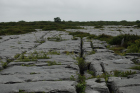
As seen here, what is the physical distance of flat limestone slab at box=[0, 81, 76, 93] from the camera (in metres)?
2.71

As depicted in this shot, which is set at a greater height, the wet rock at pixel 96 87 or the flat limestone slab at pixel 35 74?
the flat limestone slab at pixel 35 74

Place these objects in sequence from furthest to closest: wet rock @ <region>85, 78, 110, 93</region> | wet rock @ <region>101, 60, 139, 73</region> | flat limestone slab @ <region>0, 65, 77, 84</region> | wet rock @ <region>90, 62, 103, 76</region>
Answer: wet rock @ <region>101, 60, 139, 73</region> → wet rock @ <region>90, 62, 103, 76</region> → flat limestone slab @ <region>0, 65, 77, 84</region> → wet rock @ <region>85, 78, 110, 93</region>

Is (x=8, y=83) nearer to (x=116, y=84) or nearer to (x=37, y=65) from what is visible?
(x=37, y=65)

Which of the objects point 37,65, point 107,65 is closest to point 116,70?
point 107,65

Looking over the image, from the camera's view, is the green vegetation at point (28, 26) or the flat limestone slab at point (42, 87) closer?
the flat limestone slab at point (42, 87)

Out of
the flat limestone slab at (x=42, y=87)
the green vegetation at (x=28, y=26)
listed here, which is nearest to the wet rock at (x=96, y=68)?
the flat limestone slab at (x=42, y=87)

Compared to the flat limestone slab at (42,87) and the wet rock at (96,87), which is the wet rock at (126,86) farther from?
the flat limestone slab at (42,87)

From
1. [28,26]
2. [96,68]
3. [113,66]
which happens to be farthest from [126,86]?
[28,26]

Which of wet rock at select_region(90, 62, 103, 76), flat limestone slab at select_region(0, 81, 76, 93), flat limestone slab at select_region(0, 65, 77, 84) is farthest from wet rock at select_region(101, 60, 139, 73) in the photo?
flat limestone slab at select_region(0, 81, 76, 93)

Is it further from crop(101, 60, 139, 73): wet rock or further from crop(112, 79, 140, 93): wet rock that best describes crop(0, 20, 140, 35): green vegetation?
crop(112, 79, 140, 93): wet rock

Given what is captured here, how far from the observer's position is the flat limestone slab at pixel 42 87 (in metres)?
2.71

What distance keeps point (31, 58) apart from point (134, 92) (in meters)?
3.29

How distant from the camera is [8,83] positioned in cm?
308

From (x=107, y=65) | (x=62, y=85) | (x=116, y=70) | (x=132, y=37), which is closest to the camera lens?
(x=62, y=85)
